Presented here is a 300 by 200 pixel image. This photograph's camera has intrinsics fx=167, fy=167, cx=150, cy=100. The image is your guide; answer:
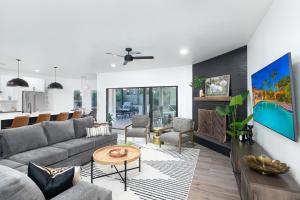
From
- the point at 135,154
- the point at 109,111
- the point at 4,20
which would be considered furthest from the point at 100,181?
the point at 109,111

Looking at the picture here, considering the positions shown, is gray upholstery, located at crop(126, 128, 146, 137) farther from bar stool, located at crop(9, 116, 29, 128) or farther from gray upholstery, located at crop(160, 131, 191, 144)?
bar stool, located at crop(9, 116, 29, 128)

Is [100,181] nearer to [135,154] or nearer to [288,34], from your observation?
[135,154]

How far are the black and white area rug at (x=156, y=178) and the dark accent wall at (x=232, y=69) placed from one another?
1.64 meters

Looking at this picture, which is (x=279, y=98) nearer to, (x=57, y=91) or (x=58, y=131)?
(x=58, y=131)

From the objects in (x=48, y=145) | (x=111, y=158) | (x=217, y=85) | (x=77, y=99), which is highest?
(x=217, y=85)

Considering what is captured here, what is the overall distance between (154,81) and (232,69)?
3135 millimetres

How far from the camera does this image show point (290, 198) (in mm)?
1562

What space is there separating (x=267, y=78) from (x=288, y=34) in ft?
1.92

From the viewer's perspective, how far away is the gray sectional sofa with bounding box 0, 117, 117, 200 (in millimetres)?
2826

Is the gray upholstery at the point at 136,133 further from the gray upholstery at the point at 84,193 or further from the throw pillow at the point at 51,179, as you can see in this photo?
the throw pillow at the point at 51,179

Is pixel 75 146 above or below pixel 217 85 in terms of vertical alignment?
below

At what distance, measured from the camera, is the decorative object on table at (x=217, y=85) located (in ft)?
14.8

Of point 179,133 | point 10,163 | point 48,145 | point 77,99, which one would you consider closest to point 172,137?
point 179,133

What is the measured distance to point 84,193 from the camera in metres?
1.56
